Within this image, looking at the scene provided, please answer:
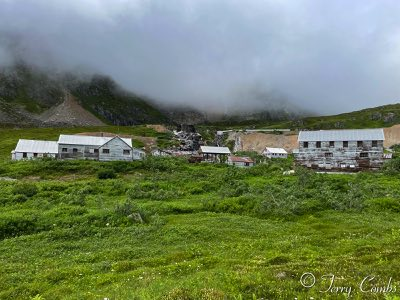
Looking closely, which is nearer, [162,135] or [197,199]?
[197,199]

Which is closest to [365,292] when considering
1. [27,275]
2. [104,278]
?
[104,278]

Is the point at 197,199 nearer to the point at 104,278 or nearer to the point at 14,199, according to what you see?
the point at 14,199

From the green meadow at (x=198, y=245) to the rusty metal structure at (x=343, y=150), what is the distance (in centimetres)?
2617

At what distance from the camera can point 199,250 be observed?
17.4 metres

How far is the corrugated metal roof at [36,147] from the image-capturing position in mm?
85188

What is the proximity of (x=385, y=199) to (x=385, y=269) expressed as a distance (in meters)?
22.6

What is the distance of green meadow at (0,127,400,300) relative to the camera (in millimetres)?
10656

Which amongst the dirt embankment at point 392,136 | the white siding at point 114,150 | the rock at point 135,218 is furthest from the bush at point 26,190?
the dirt embankment at point 392,136

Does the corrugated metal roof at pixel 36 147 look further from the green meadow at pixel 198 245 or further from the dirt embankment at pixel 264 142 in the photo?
the dirt embankment at pixel 264 142

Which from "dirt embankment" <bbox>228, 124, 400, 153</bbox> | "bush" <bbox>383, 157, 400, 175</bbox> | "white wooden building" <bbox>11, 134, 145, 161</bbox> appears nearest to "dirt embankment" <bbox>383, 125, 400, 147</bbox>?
"dirt embankment" <bbox>228, 124, 400, 153</bbox>

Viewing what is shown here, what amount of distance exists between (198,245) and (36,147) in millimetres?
77483

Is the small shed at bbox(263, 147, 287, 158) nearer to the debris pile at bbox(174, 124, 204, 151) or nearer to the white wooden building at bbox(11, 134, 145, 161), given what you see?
the debris pile at bbox(174, 124, 204, 151)

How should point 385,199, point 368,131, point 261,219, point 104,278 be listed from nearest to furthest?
point 104,278, point 261,219, point 385,199, point 368,131

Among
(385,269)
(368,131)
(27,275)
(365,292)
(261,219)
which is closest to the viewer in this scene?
Result: (365,292)
